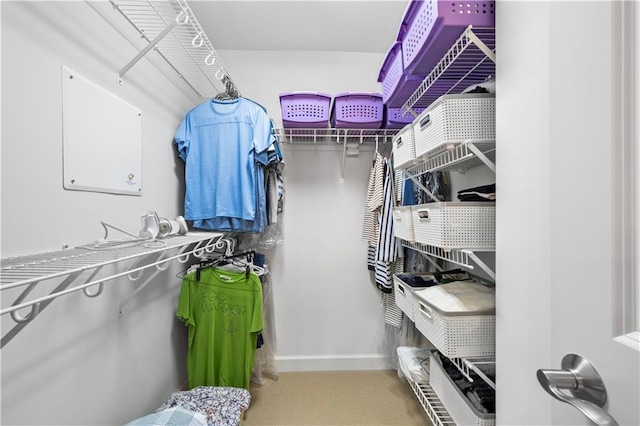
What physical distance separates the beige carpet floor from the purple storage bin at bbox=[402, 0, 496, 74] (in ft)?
6.43

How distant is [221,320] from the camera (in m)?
1.70

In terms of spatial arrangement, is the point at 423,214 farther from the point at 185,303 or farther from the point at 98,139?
the point at 185,303

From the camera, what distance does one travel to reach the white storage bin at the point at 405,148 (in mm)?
1251

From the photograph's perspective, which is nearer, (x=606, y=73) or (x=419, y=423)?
(x=606, y=73)

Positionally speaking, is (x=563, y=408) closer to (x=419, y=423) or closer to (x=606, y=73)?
(x=606, y=73)

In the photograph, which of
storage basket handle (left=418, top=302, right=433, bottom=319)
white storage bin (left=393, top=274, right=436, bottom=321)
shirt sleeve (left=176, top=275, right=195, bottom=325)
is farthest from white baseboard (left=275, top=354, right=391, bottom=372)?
storage basket handle (left=418, top=302, right=433, bottom=319)

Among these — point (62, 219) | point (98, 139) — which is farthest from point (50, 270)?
point (98, 139)

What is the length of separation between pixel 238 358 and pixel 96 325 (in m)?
0.84

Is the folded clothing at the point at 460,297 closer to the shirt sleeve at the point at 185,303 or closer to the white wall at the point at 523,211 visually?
the white wall at the point at 523,211

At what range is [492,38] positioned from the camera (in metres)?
0.92

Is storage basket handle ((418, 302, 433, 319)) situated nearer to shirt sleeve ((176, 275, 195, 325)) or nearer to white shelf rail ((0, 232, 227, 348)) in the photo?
white shelf rail ((0, 232, 227, 348))

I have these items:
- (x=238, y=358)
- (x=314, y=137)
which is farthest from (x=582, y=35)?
(x=238, y=358)

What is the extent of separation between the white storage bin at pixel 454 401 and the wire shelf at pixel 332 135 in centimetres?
146

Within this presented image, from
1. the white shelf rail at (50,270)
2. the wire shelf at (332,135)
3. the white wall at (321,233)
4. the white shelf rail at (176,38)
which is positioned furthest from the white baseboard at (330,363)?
the white shelf rail at (176,38)
